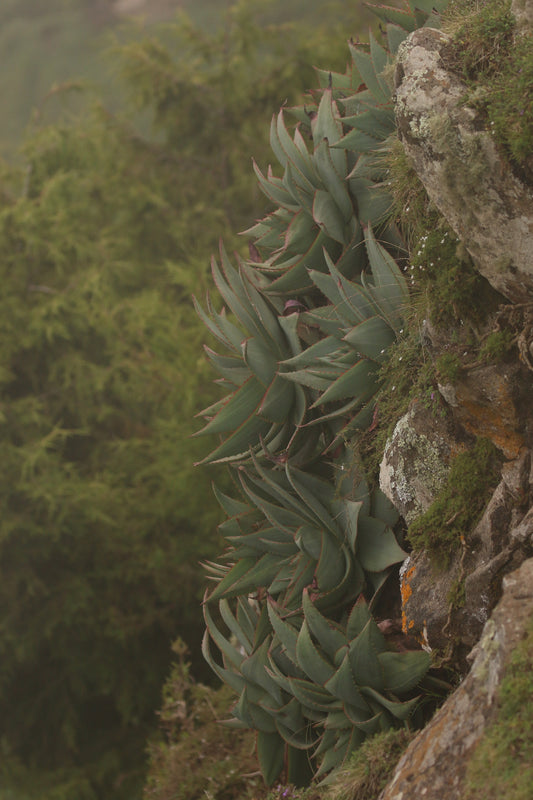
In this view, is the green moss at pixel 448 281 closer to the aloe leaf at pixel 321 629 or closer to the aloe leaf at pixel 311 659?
the aloe leaf at pixel 321 629

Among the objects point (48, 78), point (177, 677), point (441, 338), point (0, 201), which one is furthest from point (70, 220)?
point (48, 78)

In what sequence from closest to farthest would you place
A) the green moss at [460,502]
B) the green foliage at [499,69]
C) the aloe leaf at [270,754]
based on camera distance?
the green foliage at [499,69]
the green moss at [460,502]
the aloe leaf at [270,754]

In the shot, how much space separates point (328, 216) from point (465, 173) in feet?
2.59

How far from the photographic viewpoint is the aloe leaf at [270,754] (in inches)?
131

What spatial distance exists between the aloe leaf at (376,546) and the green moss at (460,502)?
26 centimetres

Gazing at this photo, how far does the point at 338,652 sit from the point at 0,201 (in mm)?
8953

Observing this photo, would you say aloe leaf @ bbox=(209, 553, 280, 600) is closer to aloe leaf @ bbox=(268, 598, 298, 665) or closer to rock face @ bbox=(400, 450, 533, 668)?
aloe leaf @ bbox=(268, 598, 298, 665)

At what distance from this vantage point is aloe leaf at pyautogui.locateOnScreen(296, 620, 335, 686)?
265cm

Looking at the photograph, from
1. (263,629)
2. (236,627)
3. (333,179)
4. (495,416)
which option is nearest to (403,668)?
(263,629)

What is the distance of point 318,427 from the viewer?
3.12 meters

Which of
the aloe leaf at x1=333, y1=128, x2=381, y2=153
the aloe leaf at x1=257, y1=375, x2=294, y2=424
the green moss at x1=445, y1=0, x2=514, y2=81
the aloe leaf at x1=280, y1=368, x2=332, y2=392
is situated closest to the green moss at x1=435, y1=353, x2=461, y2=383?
the aloe leaf at x1=280, y1=368, x2=332, y2=392

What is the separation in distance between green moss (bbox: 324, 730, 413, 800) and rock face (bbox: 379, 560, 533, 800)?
35 centimetres

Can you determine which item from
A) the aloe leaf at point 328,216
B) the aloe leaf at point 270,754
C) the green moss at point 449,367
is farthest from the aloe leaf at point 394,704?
the aloe leaf at point 328,216

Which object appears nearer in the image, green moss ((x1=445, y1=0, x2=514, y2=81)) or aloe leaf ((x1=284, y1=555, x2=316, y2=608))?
green moss ((x1=445, y1=0, x2=514, y2=81))
